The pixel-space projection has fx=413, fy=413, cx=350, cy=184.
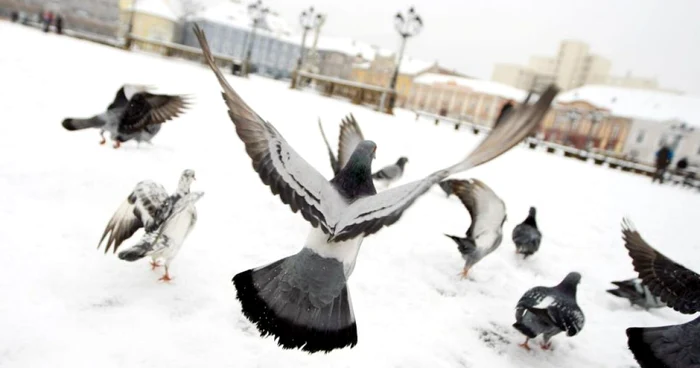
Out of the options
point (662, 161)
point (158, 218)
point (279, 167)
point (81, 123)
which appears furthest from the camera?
point (662, 161)

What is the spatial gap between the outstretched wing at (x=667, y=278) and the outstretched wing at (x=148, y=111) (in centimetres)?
551

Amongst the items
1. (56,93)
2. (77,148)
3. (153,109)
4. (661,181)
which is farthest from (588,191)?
(56,93)

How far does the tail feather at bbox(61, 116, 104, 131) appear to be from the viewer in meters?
5.50

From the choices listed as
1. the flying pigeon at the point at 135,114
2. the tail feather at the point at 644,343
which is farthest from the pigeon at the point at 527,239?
the flying pigeon at the point at 135,114

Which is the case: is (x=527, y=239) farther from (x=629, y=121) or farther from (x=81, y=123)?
(x=629, y=121)

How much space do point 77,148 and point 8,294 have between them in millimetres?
3471

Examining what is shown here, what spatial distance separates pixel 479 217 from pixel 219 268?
2508 millimetres

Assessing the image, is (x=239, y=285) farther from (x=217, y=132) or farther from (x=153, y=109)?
(x=217, y=132)

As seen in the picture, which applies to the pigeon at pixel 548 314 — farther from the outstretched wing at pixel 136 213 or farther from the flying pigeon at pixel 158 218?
the outstretched wing at pixel 136 213

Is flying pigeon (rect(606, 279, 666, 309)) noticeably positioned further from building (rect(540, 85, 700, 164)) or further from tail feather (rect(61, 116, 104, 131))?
building (rect(540, 85, 700, 164))

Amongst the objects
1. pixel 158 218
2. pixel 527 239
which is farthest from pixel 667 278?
pixel 158 218

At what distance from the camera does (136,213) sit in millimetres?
3164

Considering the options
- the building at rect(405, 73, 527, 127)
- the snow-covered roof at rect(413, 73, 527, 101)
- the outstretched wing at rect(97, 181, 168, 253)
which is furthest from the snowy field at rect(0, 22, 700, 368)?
the snow-covered roof at rect(413, 73, 527, 101)

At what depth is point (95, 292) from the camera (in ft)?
9.48
